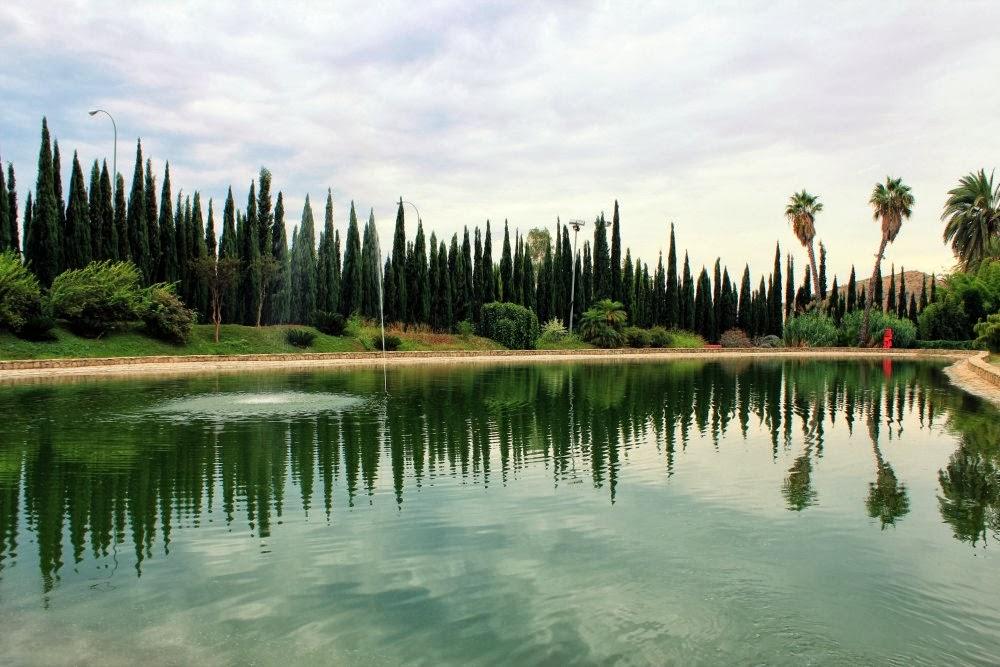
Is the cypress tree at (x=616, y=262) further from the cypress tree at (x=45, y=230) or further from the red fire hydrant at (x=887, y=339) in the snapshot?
the cypress tree at (x=45, y=230)

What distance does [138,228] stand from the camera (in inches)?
1598

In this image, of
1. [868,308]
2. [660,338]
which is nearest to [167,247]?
[660,338]

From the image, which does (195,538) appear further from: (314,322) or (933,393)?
(314,322)

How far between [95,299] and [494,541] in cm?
3260

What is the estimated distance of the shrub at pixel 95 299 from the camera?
33969 millimetres

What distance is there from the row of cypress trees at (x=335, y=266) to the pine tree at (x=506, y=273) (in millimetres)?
101

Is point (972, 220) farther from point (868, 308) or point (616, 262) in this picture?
point (616, 262)

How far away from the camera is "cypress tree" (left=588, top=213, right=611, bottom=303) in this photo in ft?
190

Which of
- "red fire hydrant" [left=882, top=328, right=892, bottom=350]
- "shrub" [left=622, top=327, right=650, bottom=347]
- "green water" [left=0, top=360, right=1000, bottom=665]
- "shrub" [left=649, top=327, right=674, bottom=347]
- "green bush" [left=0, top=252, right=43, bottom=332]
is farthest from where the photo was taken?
"red fire hydrant" [left=882, top=328, right=892, bottom=350]

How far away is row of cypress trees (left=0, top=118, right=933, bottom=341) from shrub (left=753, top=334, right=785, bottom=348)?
4158 mm

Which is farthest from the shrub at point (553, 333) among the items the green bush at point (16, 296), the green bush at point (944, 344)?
the green bush at point (16, 296)

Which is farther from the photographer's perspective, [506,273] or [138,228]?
[506,273]

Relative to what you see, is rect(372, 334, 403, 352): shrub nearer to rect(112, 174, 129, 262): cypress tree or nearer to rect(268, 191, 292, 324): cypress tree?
rect(268, 191, 292, 324): cypress tree

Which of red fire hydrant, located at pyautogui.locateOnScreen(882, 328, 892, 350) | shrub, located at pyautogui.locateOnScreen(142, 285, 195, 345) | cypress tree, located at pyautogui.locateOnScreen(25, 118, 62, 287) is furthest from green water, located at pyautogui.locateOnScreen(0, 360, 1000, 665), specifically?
red fire hydrant, located at pyautogui.locateOnScreen(882, 328, 892, 350)
